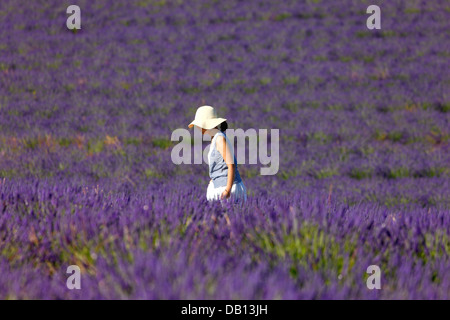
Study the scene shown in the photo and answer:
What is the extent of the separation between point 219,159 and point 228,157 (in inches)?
9.2

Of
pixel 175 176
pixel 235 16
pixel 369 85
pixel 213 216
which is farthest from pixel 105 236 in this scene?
pixel 235 16

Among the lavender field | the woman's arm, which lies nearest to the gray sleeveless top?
the woman's arm

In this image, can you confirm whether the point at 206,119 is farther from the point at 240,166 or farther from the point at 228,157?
the point at 240,166

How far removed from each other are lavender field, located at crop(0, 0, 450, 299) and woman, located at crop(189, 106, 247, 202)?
1.73 ft

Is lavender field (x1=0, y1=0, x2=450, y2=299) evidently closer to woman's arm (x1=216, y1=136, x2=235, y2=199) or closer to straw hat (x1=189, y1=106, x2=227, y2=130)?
woman's arm (x1=216, y1=136, x2=235, y2=199)

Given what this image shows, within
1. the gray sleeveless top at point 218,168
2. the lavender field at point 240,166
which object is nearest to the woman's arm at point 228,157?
the gray sleeveless top at point 218,168

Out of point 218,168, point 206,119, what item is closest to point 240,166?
point 218,168

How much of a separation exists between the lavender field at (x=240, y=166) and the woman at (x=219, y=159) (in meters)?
0.53

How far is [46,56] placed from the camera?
1620 centimetres

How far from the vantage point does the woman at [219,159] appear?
487 centimetres

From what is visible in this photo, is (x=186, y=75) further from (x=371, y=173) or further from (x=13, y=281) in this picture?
(x=13, y=281)

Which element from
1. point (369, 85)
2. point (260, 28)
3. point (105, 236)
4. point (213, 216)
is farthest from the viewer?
point (260, 28)

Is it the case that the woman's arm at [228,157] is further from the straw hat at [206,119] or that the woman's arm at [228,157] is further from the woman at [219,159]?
the straw hat at [206,119]
